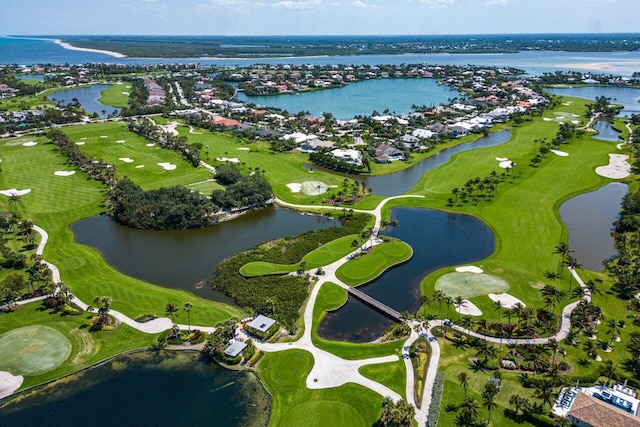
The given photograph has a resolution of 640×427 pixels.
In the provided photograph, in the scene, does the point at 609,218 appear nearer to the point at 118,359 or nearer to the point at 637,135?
the point at 637,135

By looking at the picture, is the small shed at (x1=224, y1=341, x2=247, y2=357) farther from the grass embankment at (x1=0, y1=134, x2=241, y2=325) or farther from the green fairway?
the green fairway

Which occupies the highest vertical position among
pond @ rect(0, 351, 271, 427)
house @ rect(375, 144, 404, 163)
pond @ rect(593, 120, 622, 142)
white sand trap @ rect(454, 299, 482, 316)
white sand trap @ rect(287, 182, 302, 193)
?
pond @ rect(593, 120, 622, 142)

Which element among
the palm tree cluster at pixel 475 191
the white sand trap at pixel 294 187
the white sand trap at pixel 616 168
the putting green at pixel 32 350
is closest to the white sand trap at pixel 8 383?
the putting green at pixel 32 350

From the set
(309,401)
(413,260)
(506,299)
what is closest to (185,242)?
(413,260)

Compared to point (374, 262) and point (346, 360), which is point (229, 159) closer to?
point (374, 262)

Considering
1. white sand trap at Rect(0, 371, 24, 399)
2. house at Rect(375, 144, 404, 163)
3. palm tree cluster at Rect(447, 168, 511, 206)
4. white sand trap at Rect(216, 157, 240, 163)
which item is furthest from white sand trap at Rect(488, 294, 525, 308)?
white sand trap at Rect(216, 157, 240, 163)

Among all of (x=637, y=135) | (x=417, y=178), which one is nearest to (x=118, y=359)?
(x=417, y=178)
